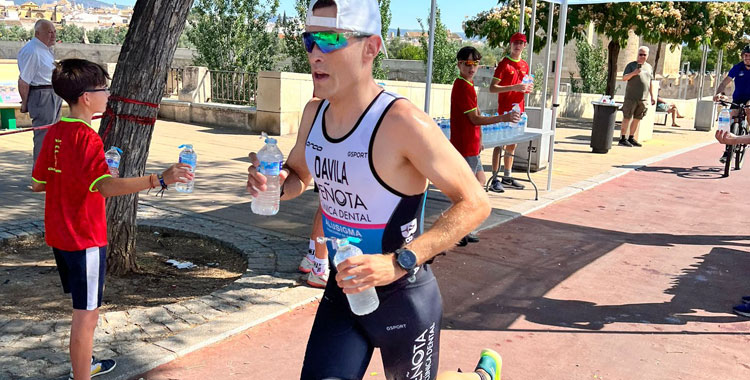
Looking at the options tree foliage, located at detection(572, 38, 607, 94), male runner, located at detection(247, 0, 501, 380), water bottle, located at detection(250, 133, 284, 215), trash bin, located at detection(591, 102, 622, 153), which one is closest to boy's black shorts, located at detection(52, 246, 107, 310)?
water bottle, located at detection(250, 133, 284, 215)

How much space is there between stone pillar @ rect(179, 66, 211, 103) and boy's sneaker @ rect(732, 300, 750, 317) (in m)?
14.5

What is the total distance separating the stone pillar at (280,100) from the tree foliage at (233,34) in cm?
501

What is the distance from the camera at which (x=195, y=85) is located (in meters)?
17.4

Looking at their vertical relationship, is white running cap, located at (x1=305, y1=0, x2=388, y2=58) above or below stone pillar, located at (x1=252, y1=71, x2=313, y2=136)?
above

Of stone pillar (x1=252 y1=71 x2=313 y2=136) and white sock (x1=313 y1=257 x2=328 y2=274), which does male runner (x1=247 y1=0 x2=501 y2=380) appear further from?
stone pillar (x1=252 y1=71 x2=313 y2=136)

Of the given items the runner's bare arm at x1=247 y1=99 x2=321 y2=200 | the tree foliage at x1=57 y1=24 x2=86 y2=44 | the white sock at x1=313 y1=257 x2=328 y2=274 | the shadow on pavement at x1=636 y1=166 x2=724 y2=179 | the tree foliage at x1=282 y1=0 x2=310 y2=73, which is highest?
the tree foliage at x1=57 y1=24 x2=86 y2=44

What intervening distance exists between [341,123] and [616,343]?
3.27 m

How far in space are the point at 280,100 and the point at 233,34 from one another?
5761mm

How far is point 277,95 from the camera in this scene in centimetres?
1512

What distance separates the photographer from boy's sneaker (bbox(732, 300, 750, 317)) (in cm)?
540

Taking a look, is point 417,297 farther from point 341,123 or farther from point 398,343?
point 341,123

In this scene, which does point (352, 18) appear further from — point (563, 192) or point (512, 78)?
point (563, 192)

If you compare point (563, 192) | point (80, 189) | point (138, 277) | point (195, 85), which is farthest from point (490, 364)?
point (195, 85)

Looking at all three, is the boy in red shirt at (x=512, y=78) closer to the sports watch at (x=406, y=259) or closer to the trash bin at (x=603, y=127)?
the trash bin at (x=603, y=127)
